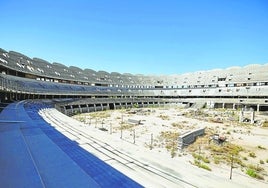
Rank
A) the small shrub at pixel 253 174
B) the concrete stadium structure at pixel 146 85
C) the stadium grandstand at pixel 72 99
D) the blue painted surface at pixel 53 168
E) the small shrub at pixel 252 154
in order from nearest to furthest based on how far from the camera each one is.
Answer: the blue painted surface at pixel 53 168 < the stadium grandstand at pixel 72 99 < the small shrub at pixel 253 174 < the small shrub at pixel 252 154 < the concrete stadium structure at pixel 146 85

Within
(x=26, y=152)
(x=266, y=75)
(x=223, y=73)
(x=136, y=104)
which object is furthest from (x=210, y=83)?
(x=26, y=152)

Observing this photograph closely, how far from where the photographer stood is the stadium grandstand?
4309 mm

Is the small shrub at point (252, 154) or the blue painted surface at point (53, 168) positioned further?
the small shrub at point (252, 154)

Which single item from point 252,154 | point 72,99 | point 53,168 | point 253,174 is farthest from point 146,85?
point 53,168

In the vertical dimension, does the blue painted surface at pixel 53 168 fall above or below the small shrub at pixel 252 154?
above

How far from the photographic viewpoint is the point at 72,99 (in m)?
43.6

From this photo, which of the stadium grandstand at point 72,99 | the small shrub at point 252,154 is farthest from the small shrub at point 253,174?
the stadium grandstand at point 72,99

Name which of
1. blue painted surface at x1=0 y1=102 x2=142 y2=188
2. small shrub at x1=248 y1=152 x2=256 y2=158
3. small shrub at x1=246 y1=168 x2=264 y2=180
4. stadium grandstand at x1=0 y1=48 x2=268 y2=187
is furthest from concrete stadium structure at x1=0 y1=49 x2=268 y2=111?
small shrub at x1=246 y1=168 x2=264 y2=180

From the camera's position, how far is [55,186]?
361cm

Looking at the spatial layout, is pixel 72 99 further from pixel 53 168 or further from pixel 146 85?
pixel 53 168

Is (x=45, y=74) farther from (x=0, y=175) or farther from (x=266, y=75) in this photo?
(x=266, y=75)

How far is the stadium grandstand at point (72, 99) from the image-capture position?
431cm

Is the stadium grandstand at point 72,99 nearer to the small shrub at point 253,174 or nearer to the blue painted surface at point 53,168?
the blue painted surface at point 53,168

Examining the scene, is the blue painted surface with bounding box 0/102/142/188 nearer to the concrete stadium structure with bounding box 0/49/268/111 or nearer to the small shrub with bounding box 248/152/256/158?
the small shrub with bounding box 248/152/256/158
